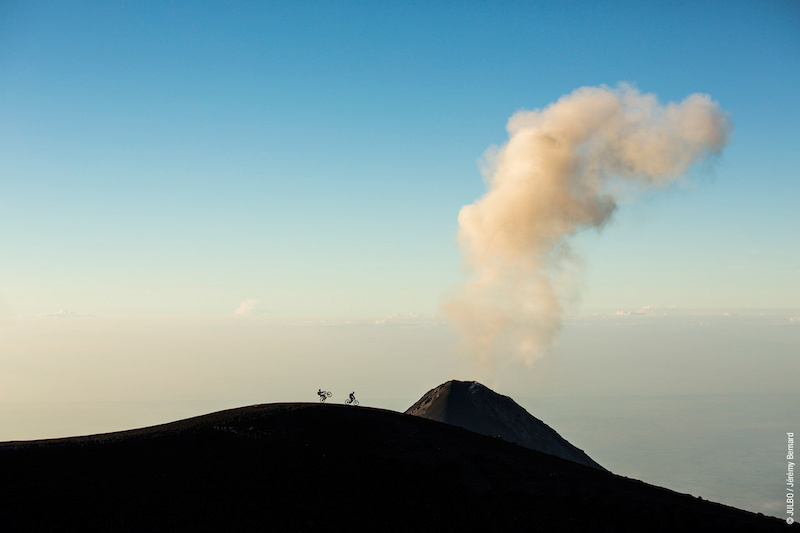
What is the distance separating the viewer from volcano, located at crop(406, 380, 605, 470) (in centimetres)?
11925

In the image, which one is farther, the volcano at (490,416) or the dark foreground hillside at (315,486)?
the volcano at (490,416)

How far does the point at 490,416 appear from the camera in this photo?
124875 mm

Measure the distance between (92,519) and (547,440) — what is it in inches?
3607

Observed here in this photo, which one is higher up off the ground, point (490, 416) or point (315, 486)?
point (490, 416)

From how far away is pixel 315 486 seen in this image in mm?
58281

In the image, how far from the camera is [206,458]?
62.7 m

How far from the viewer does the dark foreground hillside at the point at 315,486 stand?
2063 inches

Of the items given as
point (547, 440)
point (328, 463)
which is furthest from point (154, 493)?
point (547, 440)

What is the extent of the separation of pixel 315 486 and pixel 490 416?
7243 centimetres

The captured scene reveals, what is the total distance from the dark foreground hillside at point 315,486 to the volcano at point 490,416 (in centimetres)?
4902

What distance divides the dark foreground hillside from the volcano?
161 feet

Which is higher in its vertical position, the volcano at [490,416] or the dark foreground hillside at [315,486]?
the volcano at [490,416]

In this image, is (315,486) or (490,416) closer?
(315,486)

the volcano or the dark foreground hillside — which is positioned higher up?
the volcano
